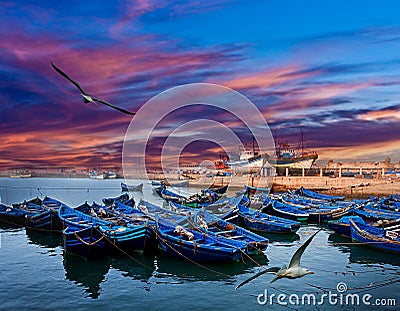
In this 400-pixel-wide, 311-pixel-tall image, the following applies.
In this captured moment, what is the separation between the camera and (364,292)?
15.5 meters

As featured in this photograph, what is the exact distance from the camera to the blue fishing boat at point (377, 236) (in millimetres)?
20359

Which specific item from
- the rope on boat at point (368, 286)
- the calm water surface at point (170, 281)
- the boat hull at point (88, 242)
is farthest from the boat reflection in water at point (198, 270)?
the rope on boat at point (368, 286)

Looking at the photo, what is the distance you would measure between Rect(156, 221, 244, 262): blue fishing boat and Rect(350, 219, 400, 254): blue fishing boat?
27.4 feet

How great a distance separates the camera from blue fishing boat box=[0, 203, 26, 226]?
1292 inches

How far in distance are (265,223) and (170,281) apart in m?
12.7

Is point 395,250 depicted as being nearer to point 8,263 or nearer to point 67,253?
point 67,253

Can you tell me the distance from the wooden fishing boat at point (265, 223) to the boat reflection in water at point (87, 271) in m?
12.7

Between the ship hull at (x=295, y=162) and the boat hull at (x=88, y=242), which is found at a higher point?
the ship hull at (x=295, y=162)

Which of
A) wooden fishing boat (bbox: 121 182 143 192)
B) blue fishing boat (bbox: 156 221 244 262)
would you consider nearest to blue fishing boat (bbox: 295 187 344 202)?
blue fishing boat (bbox: 156 221 244 262)

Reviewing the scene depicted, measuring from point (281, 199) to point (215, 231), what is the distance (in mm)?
19497

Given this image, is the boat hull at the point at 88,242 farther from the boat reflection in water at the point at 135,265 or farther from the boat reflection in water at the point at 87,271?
the boat reflection in water at the point at 135,265

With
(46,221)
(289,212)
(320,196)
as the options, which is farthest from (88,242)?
(320,196)

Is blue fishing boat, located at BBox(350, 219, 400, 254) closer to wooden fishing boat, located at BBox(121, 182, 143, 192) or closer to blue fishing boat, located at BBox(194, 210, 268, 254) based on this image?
blue fishing boat, located at BBox(194, 210, 268, 254)

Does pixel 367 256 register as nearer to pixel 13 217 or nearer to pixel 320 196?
pixel 320 196
